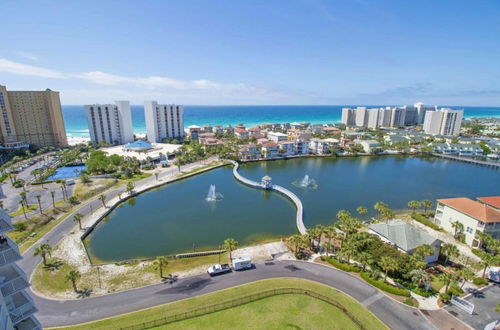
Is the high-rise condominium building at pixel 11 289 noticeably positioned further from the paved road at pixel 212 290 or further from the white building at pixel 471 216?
the white building at pixel 471 216

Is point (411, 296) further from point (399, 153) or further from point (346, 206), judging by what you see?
point (399, 153)

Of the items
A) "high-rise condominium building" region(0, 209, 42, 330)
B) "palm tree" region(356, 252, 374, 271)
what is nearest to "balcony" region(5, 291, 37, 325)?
"high-rise condominium building" region(0, 209, 42, 330)

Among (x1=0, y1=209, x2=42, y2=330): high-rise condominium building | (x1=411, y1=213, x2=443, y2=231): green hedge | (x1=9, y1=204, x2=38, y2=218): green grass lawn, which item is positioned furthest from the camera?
(x1=9, y1=204, x2=38, y2=218): green grass lawn

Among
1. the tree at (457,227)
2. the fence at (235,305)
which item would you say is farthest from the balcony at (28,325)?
the tree at (457,227)

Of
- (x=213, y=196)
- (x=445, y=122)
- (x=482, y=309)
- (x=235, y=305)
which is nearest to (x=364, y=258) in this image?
(x=482, y=309)

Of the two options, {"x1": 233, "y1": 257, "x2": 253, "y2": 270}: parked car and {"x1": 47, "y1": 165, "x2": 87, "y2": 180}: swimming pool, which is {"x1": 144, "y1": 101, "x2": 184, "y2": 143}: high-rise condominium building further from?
{"x1": 233, "y1": 257, "x2": 253, "y2": 270}: parked car

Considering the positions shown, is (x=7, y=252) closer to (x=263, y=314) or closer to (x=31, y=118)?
(x=263, y=314)

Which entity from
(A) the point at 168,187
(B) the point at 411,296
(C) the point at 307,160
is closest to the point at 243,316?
(B) the point at 411,296
